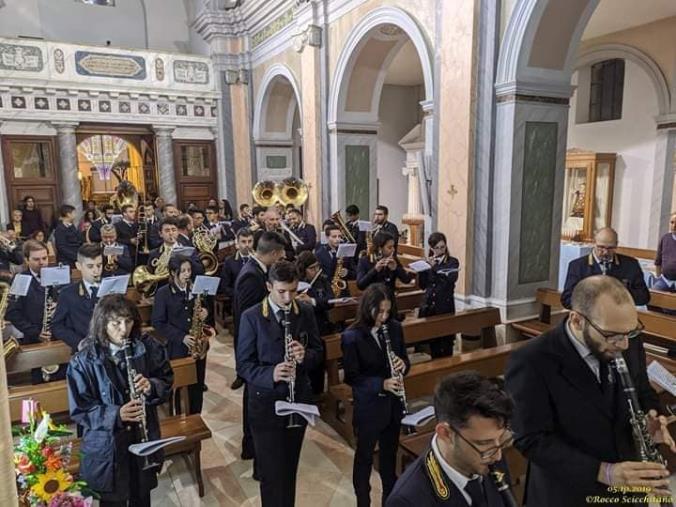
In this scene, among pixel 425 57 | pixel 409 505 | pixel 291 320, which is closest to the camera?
pixel 409 505

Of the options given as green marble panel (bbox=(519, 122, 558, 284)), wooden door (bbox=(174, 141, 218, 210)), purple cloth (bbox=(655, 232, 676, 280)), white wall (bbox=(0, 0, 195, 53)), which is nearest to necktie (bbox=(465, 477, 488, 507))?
green marble panel (bbox=(519, 122, 558, 284))

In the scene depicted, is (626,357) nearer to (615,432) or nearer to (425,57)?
(615,432)

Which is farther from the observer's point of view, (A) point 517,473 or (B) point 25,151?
(B) point 25,151

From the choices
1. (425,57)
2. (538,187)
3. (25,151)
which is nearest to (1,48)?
(25,151)

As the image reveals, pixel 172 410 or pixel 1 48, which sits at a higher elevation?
pixel 1 48

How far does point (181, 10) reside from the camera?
51.5ft

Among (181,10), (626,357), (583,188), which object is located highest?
(181,10)

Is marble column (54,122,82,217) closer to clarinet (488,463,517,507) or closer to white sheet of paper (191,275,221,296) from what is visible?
white sheet of paper (191,275,221,296)

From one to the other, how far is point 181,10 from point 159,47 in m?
1.41

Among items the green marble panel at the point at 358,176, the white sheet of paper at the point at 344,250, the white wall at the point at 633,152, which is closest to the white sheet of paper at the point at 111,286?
the white sheet of paper at the point at 344,250

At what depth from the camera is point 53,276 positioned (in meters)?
4.54

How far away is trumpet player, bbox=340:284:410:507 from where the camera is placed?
9.88 feet

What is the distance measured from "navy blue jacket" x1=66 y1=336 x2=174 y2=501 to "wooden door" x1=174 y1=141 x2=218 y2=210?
40.1ft

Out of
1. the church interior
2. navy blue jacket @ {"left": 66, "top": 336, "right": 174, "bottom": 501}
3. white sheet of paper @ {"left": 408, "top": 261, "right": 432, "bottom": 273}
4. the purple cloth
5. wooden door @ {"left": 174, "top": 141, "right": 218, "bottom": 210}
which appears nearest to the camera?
navy blue jacket @ {"left": 66, "top": 336, "right": 174, "bottom": 501}
